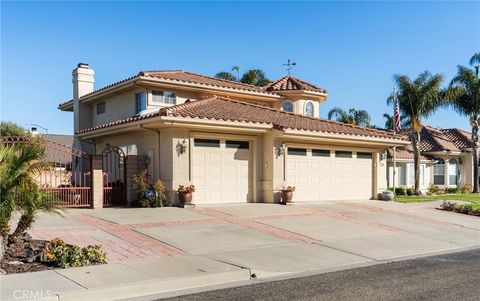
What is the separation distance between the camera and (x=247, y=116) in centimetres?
1969

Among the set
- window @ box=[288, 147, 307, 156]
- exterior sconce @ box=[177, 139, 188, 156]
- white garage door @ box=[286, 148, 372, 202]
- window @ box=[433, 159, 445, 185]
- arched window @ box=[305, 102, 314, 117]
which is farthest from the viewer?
window @ box=[433, 159, 445, 185]

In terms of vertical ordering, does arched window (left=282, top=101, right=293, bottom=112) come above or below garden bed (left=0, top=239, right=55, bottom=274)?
above

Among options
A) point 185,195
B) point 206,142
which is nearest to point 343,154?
point 206,142

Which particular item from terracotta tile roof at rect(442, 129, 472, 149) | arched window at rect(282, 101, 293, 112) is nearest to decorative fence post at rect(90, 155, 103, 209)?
arched window at rect(282, 101, 293, 112)

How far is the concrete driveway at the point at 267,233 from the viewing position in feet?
35.1

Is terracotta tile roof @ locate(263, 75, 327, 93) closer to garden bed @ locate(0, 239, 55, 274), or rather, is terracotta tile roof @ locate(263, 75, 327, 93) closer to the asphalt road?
the asphalt road

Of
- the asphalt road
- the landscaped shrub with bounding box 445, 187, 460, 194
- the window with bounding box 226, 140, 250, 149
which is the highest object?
the window with bounding box 226, 140, 250, 149

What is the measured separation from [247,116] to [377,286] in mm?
12124

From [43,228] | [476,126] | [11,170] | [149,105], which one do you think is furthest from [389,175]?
[11,170]

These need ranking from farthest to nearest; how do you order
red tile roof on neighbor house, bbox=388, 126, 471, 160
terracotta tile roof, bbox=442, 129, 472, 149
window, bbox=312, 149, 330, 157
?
1. terracotta tile roof, bbox=442, 129, 472, 149
2. red tile roof on neighbor house, bbox=388, 126, 471, 160
3. window, bbox=312, 149, 330, 157

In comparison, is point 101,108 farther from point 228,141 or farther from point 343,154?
point 343,154

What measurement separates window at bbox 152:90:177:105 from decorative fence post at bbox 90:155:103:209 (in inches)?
229

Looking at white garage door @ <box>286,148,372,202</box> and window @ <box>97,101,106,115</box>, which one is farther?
window @ <box>97,101,106,115</box>

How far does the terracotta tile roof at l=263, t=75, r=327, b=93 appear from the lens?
2725cm
